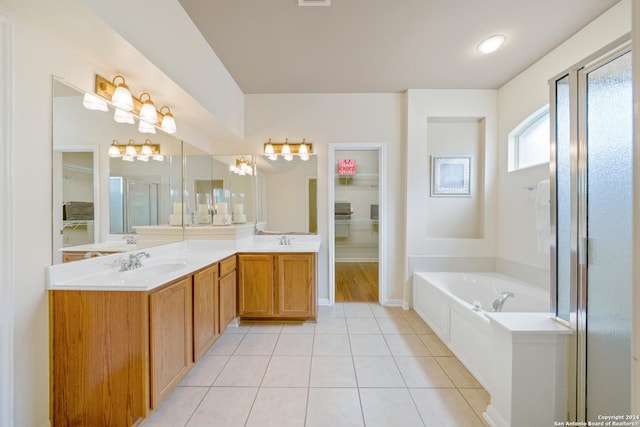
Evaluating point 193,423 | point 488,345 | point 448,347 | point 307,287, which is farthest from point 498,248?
point 193,423

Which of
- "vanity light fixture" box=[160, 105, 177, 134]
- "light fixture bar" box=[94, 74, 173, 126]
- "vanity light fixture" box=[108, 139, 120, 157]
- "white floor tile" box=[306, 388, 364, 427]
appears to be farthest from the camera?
"vanity light fixture" box=[160, 105, 177, 134]

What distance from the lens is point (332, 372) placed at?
6.29 ft

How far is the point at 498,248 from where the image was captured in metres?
3.12

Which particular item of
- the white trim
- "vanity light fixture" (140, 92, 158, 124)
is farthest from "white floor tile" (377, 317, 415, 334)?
"vanity light fixture" (140, 92, 158, 124)

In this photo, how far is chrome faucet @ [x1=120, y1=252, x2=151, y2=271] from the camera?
1780mm

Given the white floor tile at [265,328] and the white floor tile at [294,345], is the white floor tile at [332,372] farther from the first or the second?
the white floor tile at [265,328]

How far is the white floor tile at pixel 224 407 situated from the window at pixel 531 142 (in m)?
3.27

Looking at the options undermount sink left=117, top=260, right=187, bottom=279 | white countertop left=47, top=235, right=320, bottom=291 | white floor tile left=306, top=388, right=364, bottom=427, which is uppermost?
white countertop left=47, top=235, right=320, bottom=291

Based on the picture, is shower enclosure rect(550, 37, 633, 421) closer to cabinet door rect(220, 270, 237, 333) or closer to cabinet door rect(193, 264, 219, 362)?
cabinet door rect(193, 264, 219, 362)

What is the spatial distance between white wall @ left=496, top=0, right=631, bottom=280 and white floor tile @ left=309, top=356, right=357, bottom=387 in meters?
2.16

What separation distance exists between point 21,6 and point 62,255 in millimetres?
1200

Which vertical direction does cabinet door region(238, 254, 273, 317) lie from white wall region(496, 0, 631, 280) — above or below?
below

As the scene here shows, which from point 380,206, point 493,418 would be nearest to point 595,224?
point 493,418

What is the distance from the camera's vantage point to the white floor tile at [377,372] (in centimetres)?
180
